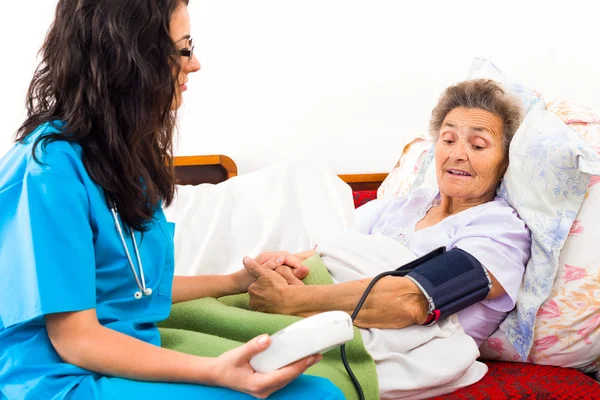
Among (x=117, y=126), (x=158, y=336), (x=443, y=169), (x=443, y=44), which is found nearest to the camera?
(x=117, y=126)

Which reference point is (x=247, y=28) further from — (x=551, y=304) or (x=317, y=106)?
(x=551, y=304)

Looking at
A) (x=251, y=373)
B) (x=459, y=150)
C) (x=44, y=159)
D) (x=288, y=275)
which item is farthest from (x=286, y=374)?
(x=459, y=150)

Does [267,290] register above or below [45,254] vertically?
below

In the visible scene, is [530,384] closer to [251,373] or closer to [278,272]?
[278,272]

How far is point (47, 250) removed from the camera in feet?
3.14

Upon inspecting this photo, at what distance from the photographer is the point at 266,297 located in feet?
4.71

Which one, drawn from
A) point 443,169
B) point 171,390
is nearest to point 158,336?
point 171,390

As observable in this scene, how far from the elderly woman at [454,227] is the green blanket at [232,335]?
0.36 feet

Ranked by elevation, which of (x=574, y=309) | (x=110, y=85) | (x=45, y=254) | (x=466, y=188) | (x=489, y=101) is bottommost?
(x=574, y=309)

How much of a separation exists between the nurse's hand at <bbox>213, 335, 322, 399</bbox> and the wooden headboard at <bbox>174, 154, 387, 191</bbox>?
1.78 meters

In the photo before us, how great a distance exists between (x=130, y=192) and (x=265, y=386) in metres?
0.39

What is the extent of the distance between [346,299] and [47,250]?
2.22 ft

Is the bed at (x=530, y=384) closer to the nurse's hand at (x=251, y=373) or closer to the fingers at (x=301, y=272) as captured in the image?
the fingers at (x=301, y=272)

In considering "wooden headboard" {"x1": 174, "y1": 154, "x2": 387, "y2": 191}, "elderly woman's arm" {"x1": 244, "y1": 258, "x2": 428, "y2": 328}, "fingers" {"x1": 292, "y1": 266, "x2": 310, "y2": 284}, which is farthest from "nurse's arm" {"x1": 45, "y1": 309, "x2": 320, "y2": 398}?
"wooden headboard" {"x1": 174, "y1": 154, "x2": 387, "y2": 191}
